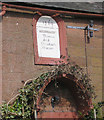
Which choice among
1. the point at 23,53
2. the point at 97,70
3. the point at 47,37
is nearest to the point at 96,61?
the point at 97,70

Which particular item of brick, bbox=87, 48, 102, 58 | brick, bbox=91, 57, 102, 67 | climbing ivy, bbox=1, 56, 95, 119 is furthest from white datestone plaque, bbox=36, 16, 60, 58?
brick, bbox=91, 57, 102, 67

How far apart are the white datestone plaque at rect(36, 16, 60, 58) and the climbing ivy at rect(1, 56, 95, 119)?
53 centimetres

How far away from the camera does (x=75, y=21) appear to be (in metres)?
11.1

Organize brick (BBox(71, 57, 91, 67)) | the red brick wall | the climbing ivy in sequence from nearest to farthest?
the climbing ivy
the red brick wall
brick (BBox(71, 57, 91, 67))

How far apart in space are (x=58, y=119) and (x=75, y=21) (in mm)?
3151

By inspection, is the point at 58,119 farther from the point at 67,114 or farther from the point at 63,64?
the point at 63,64

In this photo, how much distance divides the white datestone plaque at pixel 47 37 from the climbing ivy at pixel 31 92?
525mm

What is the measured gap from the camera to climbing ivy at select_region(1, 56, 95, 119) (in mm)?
9398

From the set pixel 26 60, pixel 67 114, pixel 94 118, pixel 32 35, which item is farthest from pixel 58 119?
pixel 32 35

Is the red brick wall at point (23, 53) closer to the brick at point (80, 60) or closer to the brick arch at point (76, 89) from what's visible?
the brick at point (80, 60)

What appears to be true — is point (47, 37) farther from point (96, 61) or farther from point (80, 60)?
point (96, 61)

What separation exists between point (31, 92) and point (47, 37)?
1882mm

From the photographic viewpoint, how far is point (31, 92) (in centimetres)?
962

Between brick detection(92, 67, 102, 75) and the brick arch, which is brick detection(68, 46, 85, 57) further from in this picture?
the brick arch
